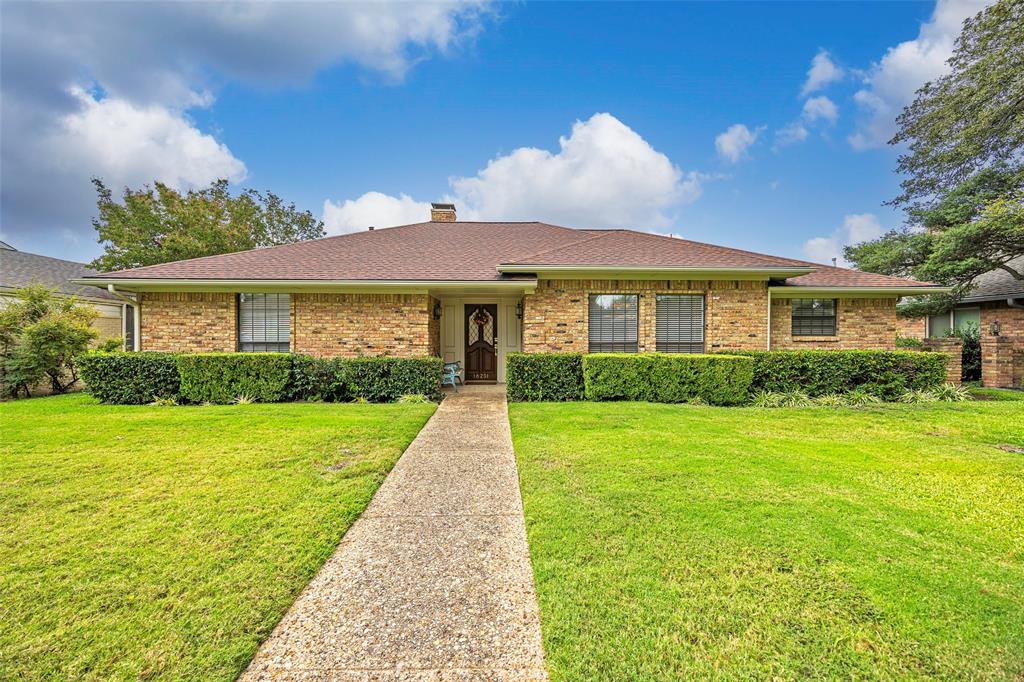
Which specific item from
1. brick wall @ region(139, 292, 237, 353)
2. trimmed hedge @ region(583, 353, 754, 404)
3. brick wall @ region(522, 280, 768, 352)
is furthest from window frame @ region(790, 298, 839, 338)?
brick wall @ region(139, 292, 237, 353)

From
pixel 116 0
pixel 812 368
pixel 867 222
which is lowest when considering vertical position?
pixel 812 368

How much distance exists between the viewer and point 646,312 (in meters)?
10.5

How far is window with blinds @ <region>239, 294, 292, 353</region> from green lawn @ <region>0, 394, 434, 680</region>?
4.09 metres

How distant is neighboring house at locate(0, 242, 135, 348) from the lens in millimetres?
14509

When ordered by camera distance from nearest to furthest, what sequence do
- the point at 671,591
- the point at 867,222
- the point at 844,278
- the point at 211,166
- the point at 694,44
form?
the point at 671,591 → the point at 844,278 → the point at 694,44 → the point at 867,222 → the point at 211,166

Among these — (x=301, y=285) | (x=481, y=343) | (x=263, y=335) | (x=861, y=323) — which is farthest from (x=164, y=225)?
(x=861, y=323)

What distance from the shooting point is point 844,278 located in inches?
447

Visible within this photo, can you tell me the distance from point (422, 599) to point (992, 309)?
21.7 metres

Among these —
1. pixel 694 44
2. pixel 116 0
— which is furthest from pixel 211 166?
pixel 694 44

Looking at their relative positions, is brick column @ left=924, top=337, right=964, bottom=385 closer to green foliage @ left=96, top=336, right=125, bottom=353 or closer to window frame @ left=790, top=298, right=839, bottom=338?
window frame @ left=790, top=298, right=839, bottom=338

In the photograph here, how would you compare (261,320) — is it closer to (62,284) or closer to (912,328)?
(62,284)

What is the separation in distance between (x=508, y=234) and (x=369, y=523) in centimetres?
1181

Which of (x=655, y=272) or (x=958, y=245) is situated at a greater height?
(x=958, y=245)

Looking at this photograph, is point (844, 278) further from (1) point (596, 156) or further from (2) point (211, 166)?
(2) point (211, 166)
